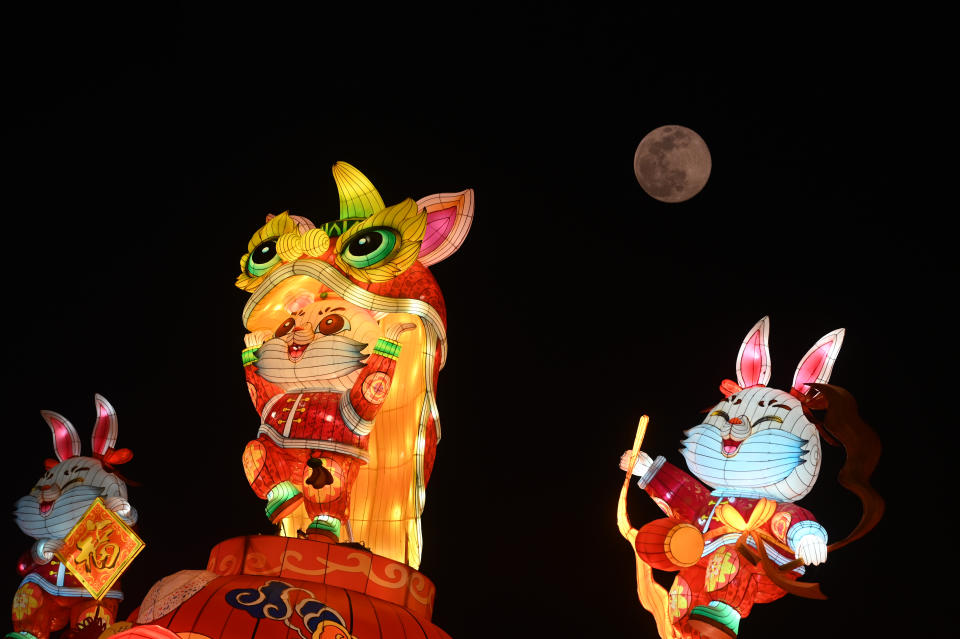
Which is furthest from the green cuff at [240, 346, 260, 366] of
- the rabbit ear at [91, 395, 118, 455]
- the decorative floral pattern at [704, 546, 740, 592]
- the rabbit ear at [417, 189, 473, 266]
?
the decorative floral pattern at [704, 546, 740, 592]

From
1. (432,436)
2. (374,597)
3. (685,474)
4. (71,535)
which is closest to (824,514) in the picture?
(685,474)

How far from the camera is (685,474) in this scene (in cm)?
695

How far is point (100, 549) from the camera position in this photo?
7.32 m

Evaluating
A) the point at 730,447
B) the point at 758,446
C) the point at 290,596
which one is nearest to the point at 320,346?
the point at 290,596

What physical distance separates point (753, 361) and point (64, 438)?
4.98 m

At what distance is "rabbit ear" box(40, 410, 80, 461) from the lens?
8680 millimetres

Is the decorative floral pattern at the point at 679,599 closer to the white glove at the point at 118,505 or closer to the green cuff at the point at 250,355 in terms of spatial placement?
the green cuff at the point at 250,355

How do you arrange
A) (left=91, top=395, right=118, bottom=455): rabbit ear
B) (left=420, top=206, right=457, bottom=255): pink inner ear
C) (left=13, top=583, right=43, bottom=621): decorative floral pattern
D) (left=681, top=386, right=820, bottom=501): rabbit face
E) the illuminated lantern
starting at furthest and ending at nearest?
(left=91, top=395, right=118, bottom=455): rabbit ear < (left=13, top=583, right=43, bottom=621): decorative floral pattern < (left=420, top=206, right=457, bottom=255): pink inner ear < (left=681, top=386, right=820, bottom=501): rabbit face < the illuminated lantern

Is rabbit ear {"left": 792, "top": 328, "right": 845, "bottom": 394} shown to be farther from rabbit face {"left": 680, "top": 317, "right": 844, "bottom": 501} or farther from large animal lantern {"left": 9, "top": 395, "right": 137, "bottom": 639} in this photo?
large animal lantern {"left": 9, "top": 395, "right": 137, "bottom": 639}

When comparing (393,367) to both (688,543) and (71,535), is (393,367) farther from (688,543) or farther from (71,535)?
(71,535)

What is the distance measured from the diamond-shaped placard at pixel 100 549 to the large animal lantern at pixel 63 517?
151 mm

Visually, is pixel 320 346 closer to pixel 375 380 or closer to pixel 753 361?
pixel 375 380

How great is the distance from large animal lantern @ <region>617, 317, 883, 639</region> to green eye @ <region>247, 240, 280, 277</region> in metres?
2.41

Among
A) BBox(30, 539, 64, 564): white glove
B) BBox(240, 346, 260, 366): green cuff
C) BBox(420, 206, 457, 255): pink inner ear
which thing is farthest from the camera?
BBox(30, 539, 64, 564): white glove
